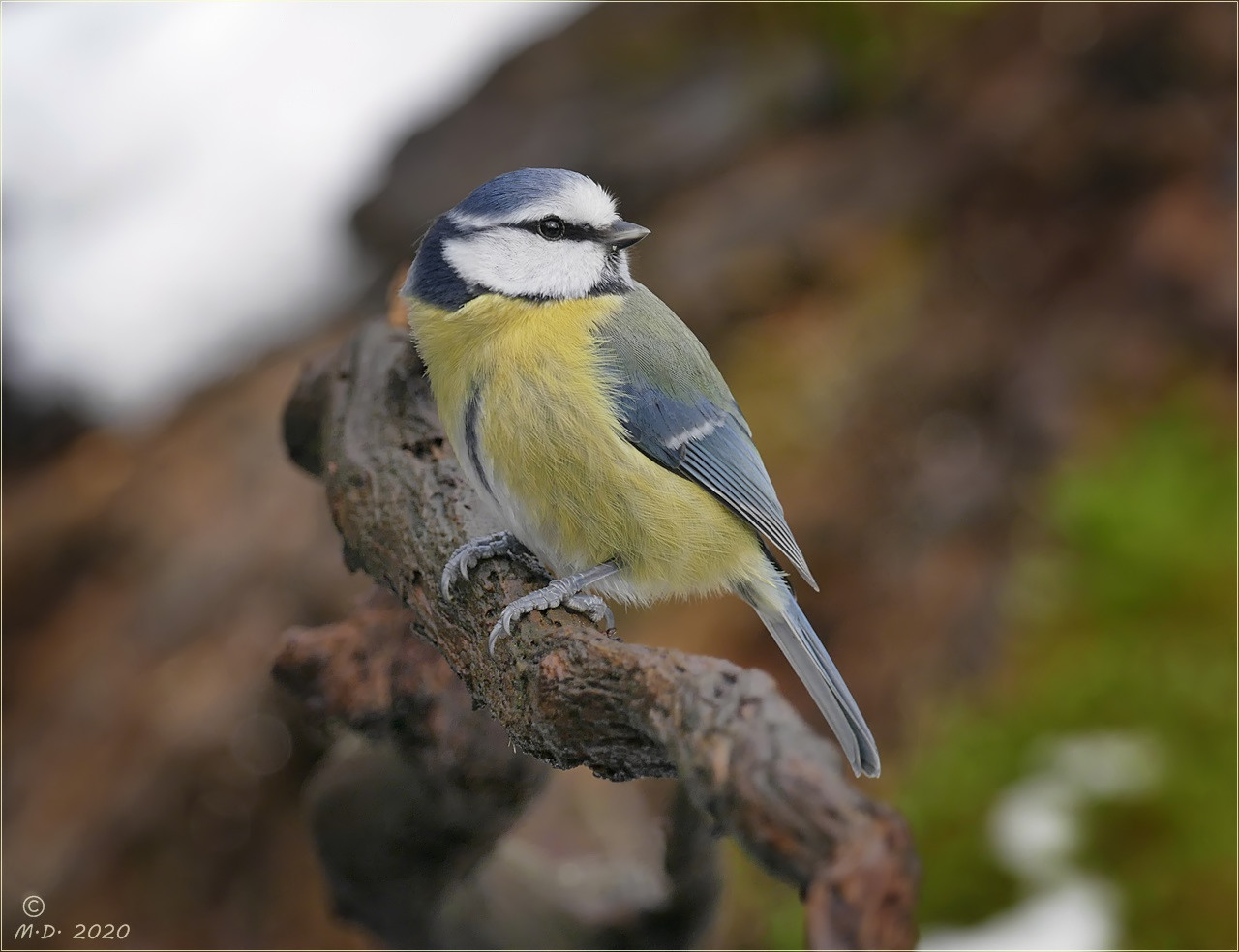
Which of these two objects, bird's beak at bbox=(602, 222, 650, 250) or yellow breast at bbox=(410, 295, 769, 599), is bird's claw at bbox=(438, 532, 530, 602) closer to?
yellow breast at bbox=(410, 295, 769, 599)

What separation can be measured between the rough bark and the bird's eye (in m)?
0.29

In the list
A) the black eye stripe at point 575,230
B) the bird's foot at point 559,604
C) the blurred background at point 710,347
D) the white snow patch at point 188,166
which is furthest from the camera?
Result: the white snow patch at point 188,166

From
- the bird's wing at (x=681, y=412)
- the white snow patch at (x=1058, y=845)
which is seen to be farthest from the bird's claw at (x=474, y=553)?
the white snow patch at (x=1058, y=845)

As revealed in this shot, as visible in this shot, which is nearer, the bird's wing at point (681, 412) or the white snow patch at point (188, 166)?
the bird's wing at point (681, 412)

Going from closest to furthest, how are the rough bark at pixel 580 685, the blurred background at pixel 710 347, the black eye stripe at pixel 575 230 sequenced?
the rough bark at pixel 580 685, the black eye stripe at pixel 575 230, the blurred background at pixel 710 347

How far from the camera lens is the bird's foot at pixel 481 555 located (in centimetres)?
Answer: 140

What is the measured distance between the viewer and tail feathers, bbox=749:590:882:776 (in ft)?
4.65

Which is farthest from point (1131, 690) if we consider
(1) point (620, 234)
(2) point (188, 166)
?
(2) point (188, 166)

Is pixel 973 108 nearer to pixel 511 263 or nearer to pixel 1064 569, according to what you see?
pixel 1064 569

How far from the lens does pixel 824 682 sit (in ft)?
4.98

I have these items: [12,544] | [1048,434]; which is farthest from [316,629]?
[1048,434]

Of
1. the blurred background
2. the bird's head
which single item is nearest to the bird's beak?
the bird's head

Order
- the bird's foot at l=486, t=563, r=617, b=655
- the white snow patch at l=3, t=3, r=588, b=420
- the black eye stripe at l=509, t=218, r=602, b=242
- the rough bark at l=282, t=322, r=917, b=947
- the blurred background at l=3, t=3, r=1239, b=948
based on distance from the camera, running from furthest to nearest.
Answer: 1. the white snow patch at l=3, t=3, r=588, b=420
2. the blurred background at l=3, t=3, r=1239, b=948
3. the black eye stripe at l=509, t=218, r=602, b=242
4. the bird's foot at l=486, t=563, r=617, b=655
5. the rough bark at l=282, t=322, r=917, b=947

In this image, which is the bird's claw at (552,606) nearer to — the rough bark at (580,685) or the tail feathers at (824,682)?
the rough bark at (580,685)
